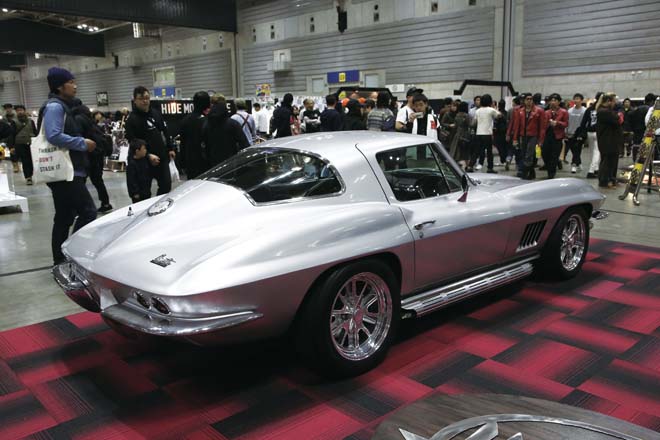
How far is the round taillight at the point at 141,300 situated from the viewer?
100 inches

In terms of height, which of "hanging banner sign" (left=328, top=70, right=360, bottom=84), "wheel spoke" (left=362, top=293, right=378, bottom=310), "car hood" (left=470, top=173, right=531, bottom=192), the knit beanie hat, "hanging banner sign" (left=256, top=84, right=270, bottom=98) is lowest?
"wheel spoke" (left=362, top=293, right=378, bottom=310)

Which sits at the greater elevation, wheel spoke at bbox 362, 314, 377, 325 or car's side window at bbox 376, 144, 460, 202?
car's side window at bbox 376, 144, 460, 202

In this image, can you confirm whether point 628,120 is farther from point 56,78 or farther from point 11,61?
point 11,61

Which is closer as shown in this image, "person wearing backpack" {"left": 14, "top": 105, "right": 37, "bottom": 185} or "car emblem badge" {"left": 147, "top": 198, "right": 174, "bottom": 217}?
"car emblem badge" {"left": 147, "top": 198, "right": 174, "bottom": 217}

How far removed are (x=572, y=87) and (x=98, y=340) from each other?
1621 cm

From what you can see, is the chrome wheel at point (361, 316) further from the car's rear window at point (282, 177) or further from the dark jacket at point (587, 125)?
the dark jacket at point (587, 125)

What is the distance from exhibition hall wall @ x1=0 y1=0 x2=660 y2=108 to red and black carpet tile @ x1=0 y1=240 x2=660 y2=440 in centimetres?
1373

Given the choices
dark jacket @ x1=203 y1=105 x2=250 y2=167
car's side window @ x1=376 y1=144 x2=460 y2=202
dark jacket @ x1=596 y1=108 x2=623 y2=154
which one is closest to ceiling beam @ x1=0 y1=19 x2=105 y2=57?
dark jacket @ x1=203 y1=105 x2=250 y2=167

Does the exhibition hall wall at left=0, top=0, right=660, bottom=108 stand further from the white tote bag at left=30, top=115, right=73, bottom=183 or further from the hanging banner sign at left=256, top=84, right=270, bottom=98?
the white tote bag at left=30, top=115, right=73, bottom=183

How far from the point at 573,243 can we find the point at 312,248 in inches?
111

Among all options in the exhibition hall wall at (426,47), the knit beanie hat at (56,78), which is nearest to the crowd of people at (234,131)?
the knit beanie hat at (56,78)

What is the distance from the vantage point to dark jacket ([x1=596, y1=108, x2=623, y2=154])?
9.16m

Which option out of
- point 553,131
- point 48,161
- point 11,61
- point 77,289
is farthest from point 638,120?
point 11,61

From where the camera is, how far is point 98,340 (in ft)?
11.8
